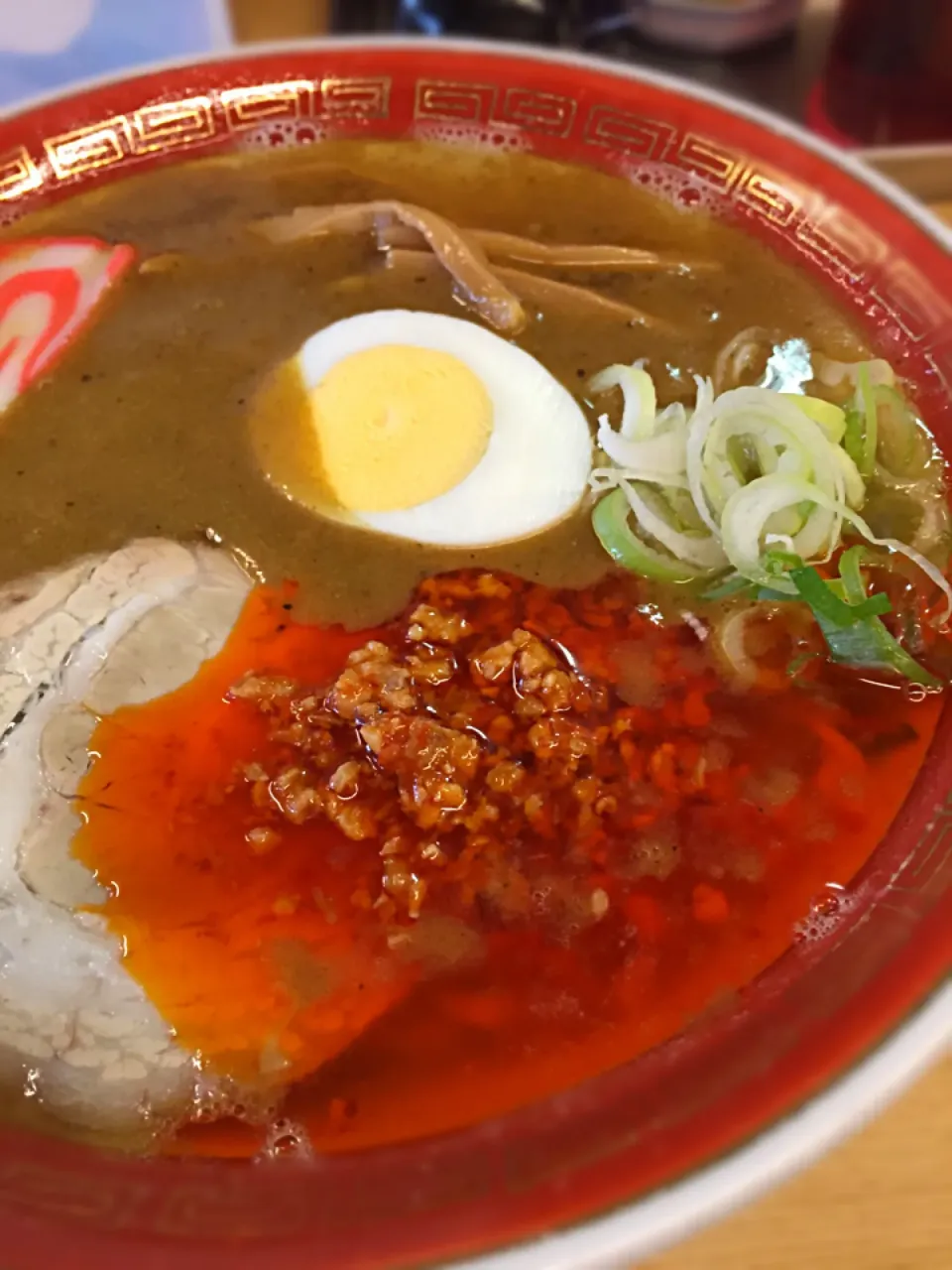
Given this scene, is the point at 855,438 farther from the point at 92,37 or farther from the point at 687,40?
the point at 92,37

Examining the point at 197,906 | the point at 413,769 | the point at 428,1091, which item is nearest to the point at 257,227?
the point at 413,769

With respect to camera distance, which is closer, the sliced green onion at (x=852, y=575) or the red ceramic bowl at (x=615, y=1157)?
the red ceramic bowl at (x=615, y=1157)

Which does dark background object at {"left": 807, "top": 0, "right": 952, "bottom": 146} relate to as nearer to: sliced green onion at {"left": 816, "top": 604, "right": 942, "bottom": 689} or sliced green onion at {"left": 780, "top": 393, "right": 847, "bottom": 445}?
sliced green onion at {"left": 780, "top": 393, "right": 847, "bottom": 445}

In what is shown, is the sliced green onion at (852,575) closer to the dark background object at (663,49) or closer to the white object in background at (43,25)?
the dark background object at (663,49)

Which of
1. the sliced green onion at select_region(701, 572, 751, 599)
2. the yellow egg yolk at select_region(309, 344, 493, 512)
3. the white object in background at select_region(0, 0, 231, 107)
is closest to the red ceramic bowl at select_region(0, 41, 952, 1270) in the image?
the sliced green onion at select_region(701, 572, 751, 599)

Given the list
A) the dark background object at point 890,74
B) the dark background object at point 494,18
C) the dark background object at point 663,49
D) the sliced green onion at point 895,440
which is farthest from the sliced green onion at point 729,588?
the dark background object at point 494,18

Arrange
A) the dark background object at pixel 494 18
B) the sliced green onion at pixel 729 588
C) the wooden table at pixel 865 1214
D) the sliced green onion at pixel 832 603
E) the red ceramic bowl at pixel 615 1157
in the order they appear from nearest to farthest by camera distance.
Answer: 1. the red ceramic bowl at pixel 615 1157
2. the wooden table at pixel 865 1214
3. the sliced green onion at pixel 832 603
4. the sliced green onion at pixel 729 588
5. the dark background object at pixel 494 18

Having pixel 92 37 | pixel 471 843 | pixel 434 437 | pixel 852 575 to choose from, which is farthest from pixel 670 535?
pixel 92 37

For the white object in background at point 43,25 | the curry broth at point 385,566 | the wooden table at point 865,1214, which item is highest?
the white object in background at point 43,25
